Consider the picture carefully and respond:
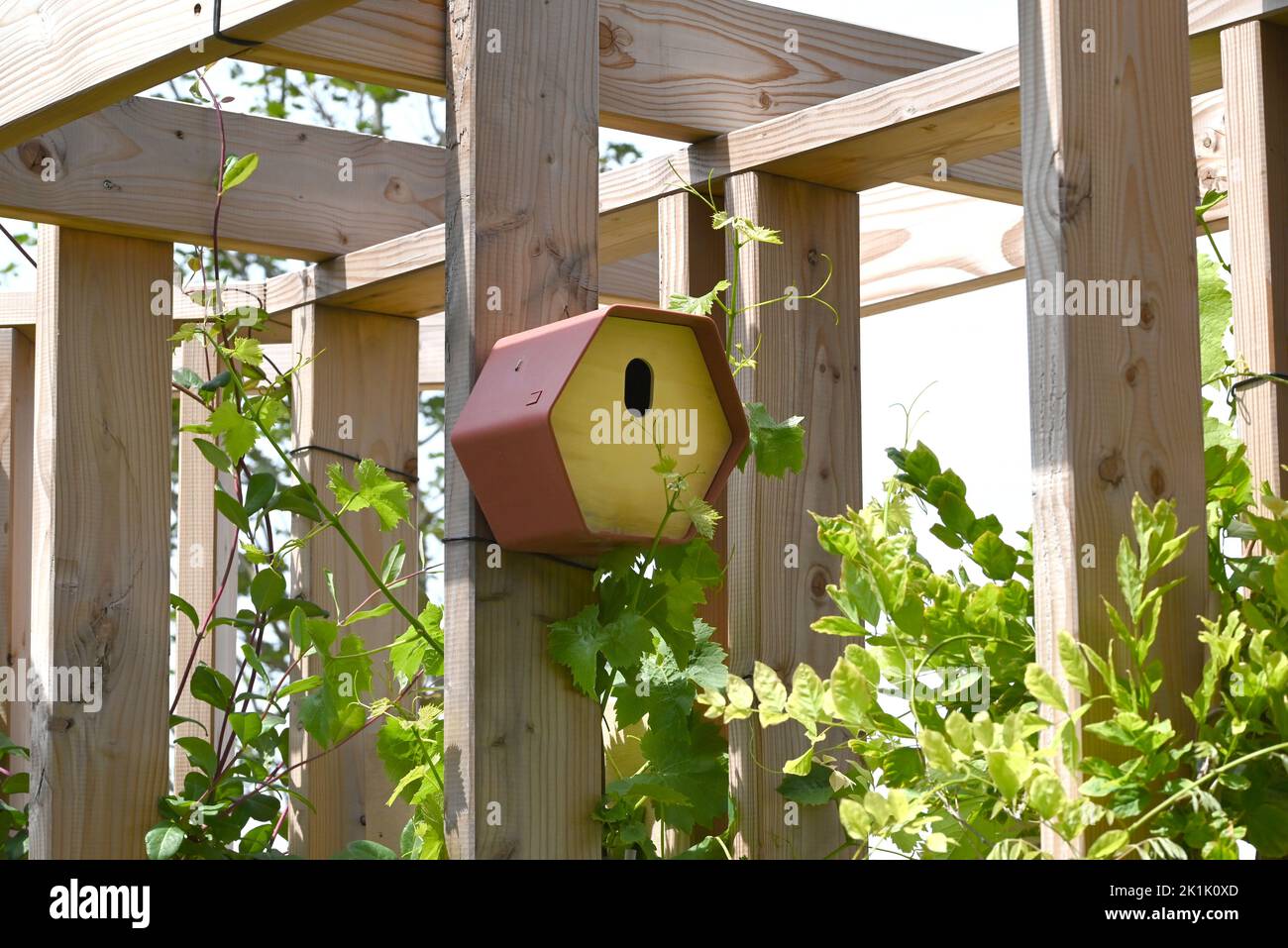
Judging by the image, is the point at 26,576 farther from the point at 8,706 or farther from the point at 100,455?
the point at 100,455

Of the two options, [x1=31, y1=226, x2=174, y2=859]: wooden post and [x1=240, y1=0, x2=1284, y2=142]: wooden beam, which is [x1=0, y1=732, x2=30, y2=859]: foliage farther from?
[x1=240, y1=0, x2=1284, y2=142]: wooden beam

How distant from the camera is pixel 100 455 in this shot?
2.37m

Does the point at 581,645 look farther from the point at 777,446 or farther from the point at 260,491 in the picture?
the point at 260,491

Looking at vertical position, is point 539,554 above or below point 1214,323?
below

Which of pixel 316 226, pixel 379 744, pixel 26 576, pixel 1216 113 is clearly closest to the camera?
pixel 379 744

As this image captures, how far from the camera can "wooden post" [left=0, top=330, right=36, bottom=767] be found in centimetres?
365

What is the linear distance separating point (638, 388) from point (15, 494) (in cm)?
273

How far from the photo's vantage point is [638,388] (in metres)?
1.45

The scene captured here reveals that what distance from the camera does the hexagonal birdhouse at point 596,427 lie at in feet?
4.39

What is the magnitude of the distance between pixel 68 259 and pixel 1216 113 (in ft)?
6.37

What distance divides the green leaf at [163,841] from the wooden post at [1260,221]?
1.60m

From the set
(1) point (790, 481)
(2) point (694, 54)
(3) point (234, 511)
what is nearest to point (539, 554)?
(1) point (790, 481)

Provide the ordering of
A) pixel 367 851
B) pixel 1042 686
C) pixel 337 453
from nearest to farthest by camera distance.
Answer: pixel 1042 686
pixel 367 851
pixel 337 453
